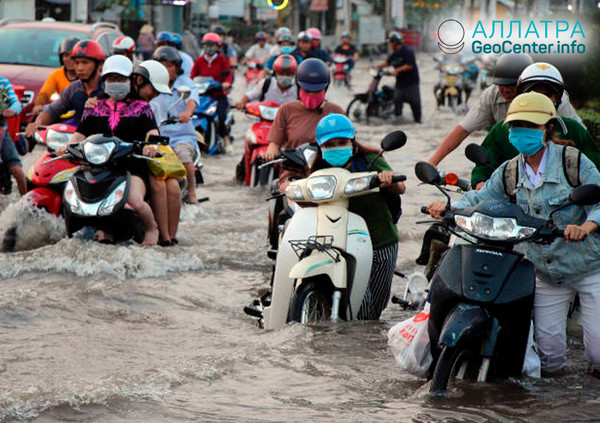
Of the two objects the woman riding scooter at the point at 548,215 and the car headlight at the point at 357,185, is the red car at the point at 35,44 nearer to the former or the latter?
the car headlight at the point at 357,185

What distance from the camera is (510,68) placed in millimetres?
7039

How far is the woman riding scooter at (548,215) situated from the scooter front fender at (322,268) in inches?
42.7

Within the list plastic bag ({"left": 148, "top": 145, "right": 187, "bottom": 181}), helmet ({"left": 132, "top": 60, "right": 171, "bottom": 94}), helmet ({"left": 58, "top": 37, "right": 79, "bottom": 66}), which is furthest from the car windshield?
plastic bag ({"left": 148, "top": 145, "right": 187, "bottom": 181})

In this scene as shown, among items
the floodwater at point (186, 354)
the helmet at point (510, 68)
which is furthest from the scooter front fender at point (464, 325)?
the helmet at point (510, 68)

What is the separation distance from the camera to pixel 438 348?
5129 mm

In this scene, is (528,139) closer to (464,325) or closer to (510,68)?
(464,325)

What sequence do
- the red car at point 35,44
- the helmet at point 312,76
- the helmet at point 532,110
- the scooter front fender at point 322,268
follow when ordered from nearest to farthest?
the helmet at point 532,110
the scooter front fender at point 322,268
the helmet at point 312,76
the red car at point 35,44

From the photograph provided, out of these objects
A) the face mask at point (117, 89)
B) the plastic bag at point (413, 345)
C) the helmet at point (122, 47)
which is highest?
the helmet at point (122, 47)

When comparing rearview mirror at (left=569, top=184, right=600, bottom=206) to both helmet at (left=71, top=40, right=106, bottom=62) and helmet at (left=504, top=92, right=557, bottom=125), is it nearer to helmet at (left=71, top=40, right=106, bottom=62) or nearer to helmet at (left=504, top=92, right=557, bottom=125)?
helmet at (left=504, top=92, right=557, bottom=125)

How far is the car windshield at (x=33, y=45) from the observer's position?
16.2 metres

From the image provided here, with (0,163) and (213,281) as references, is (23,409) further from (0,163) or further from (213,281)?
(0,163)

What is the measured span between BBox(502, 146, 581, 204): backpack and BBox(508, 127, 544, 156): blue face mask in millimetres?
148

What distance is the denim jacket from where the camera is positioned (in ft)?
17.6

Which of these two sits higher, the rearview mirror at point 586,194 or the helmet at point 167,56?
the helmet at point 167,56
